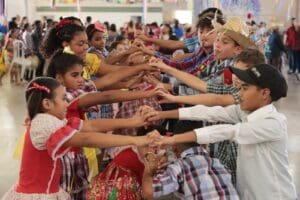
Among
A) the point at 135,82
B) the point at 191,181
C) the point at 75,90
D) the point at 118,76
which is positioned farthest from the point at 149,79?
the point at 191,181

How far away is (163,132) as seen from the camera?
8.16 ft

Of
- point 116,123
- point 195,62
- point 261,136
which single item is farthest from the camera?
point 195,62

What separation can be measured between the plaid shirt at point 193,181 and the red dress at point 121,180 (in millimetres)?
322

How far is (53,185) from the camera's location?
2.04 metres

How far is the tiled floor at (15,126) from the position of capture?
3.98 meters

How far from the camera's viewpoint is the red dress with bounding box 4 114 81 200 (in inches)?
74.4

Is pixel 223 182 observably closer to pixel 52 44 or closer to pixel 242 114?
pixel 242 114

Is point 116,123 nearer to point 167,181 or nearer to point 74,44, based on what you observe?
point 167,181

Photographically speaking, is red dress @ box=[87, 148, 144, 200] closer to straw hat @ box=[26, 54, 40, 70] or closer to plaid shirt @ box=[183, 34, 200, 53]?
plaid shirt @ box=[183, 34, 200, 53]

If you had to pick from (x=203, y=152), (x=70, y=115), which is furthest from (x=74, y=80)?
(x=203, y=152)

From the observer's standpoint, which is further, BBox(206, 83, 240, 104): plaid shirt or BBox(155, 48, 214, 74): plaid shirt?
BBox(155, 48, 214, 74): plaid shirt

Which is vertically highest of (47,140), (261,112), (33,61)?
(261,112)

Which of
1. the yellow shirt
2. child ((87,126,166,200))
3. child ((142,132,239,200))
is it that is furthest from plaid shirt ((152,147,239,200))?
the yellow shirt

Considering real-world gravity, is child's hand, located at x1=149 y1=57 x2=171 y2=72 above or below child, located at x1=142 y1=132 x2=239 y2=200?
above
